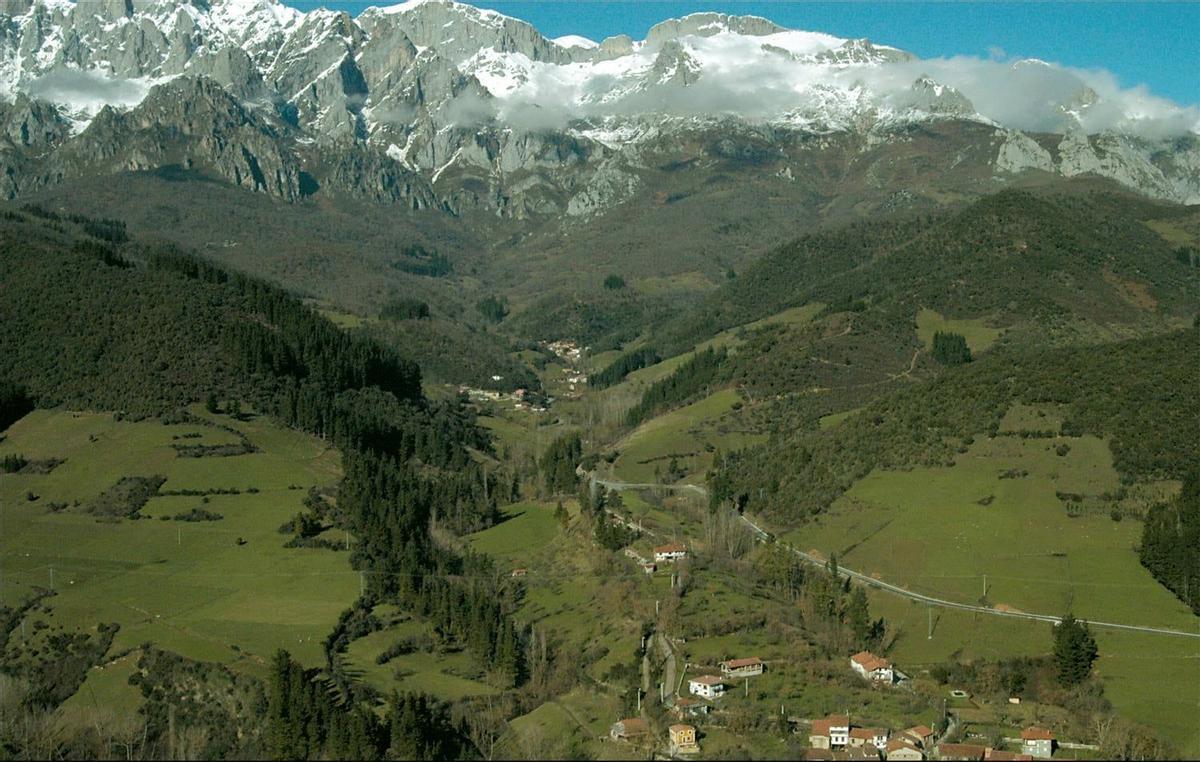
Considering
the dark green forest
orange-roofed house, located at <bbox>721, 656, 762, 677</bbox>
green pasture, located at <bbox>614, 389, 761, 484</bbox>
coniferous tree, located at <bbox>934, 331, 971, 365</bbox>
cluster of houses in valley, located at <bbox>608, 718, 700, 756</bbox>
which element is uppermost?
coniferous tree, located at <bbox>934, 331, 971, 365</bbox>

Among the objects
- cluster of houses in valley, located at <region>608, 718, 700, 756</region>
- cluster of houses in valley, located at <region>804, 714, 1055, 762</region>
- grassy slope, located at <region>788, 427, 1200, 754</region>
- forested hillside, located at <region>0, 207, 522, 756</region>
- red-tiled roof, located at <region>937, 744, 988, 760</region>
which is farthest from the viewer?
forested hillside, located at <region>0, 207, 522, 756</region>

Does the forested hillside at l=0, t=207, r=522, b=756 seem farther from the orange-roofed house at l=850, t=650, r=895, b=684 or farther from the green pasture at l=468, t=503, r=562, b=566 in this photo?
the orange-roofed house at l=850, t=650, r=895, b=684

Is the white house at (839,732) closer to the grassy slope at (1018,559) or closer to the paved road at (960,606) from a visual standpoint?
the grassy slope at (1018,559)

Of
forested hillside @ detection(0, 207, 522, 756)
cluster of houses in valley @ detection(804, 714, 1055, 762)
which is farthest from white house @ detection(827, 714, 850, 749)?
forested hillside @ detection(0, 207, 522, 756)

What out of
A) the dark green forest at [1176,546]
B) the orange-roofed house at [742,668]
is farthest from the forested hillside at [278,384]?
the dark green forest at [1176,546]

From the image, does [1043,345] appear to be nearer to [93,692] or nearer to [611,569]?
[611,569]

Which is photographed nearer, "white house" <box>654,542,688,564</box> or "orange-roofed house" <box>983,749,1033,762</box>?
"orange-roofed house" <box>983,749,1033,762</box>

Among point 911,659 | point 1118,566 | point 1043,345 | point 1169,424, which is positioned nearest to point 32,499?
point 911,659

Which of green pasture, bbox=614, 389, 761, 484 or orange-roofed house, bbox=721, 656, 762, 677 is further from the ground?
green pasture, bbox=614, 389, 761, 484
